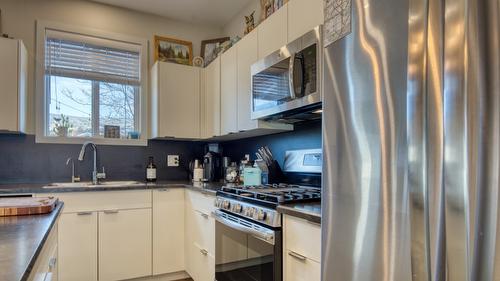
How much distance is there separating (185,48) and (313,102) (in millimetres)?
2380

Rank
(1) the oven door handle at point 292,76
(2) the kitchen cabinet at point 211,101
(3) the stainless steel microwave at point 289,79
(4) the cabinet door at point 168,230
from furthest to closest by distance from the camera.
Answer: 1. (2) the kitchen cabinet at point 211,101
2. (4) the cabinet door at point 168,230
3. (1) the oven door handle at point 292,76
4. (3) the stainless steel microwave at point 289,79

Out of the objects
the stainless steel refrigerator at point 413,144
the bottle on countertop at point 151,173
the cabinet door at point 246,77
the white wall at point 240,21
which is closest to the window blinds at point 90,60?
the bottle on countertop at point 151,173

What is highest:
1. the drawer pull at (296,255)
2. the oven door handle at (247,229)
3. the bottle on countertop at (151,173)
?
the bottle on countertop at (151,173)

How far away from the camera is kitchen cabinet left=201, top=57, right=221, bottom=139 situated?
307cm

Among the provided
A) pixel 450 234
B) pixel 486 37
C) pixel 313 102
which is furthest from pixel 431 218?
pixel 313 102

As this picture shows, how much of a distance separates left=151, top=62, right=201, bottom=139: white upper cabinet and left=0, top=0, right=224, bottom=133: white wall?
44 cm

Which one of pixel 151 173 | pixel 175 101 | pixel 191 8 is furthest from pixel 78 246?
pixel 191 8

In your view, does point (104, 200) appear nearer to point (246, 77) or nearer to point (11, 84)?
point (11, 84)

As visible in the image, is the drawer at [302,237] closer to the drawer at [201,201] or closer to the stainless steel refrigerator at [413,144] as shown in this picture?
the stainless steel refrigerator at [413,144]

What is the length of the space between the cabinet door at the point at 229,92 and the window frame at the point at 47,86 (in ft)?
3.31

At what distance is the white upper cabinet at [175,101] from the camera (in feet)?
10.5

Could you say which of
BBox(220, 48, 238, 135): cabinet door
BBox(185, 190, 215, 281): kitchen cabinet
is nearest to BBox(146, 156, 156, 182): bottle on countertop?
BBox(185, 190, 215, 281): kitchen cabinet

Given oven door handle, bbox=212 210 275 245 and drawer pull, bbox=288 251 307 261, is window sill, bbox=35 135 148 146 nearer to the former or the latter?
oven door handle, bbox=212 210 275 245

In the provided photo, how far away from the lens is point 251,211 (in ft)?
5.79
